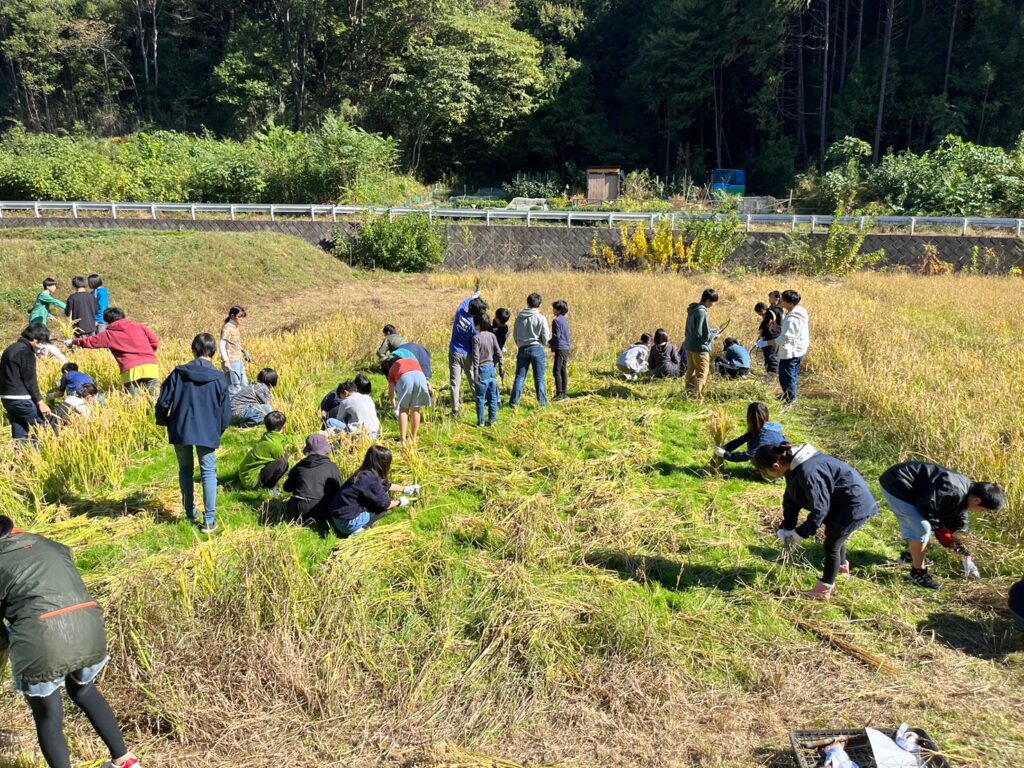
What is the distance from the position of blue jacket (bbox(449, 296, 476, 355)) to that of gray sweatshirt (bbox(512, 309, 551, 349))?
66cm

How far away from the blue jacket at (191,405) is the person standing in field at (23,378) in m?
2.09

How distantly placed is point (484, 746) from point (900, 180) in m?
24.4

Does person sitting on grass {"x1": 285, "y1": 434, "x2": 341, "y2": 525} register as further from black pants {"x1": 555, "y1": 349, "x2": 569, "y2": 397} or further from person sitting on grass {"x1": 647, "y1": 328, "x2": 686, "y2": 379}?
person sitting on grass {"x1": 647, "y1": 328, "x2": 686, "y2": 379}

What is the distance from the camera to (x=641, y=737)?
348 cm

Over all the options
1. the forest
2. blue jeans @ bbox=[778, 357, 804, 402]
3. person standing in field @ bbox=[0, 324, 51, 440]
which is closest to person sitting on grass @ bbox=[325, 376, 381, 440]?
person standing in field @ bbox=[0, 324, 51, 440]

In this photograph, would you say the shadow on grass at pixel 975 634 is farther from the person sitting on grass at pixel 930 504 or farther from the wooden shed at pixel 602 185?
the wooden shed at pixel 602 185

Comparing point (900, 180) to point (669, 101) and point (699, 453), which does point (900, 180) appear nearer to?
point (669, 101)

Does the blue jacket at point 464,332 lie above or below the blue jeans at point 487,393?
above

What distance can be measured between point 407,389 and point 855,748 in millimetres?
4741

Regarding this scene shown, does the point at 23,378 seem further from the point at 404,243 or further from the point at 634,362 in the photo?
the point at 404,243

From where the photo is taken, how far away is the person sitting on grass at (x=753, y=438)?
20.0 ft

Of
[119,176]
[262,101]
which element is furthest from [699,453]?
[262,101]

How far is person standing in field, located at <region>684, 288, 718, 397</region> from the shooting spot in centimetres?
789

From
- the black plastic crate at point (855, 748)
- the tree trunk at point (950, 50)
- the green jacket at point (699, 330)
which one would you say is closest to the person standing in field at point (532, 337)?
the green jacket at point (699, 330)
